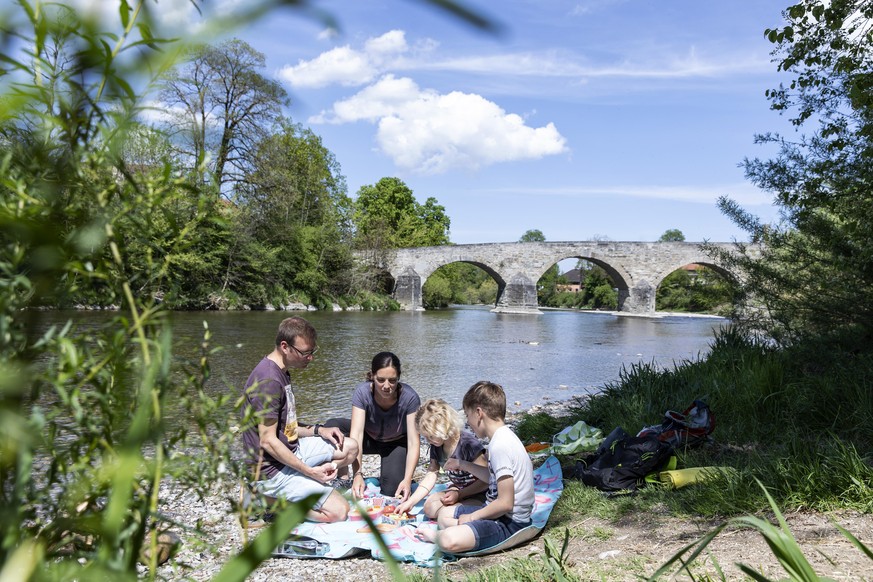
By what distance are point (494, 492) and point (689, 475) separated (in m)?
1.11

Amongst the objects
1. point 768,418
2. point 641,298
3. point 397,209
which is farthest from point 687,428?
point 397,209

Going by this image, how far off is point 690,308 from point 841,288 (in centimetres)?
4255

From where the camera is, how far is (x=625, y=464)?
169 inches

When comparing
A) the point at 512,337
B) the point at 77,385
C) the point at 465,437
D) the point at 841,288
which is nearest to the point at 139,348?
the point at 77,385

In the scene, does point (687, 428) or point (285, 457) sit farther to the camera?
point (687, 428)

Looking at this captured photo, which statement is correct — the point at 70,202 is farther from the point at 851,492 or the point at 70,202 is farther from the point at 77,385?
the point at 851,492

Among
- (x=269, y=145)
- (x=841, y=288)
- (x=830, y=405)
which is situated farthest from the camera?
(x=269, y=145)

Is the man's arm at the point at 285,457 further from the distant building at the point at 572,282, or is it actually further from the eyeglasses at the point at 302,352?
the distant building at the point at 572,282

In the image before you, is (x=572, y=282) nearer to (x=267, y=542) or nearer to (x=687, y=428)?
(x=687, y=428)

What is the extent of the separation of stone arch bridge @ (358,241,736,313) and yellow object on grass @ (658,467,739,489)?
107ft

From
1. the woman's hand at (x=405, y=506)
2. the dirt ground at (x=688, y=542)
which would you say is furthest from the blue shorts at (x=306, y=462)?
the dirt ground at (x=688, y=542)

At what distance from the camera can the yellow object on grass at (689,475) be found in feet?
12.0

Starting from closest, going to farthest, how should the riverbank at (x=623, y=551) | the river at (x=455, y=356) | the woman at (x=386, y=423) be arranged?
the riverbank at (x=623, y=551)
the woman at (x=386, y=423)
the river at (x=455, y=356)

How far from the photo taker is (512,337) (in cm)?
1986
